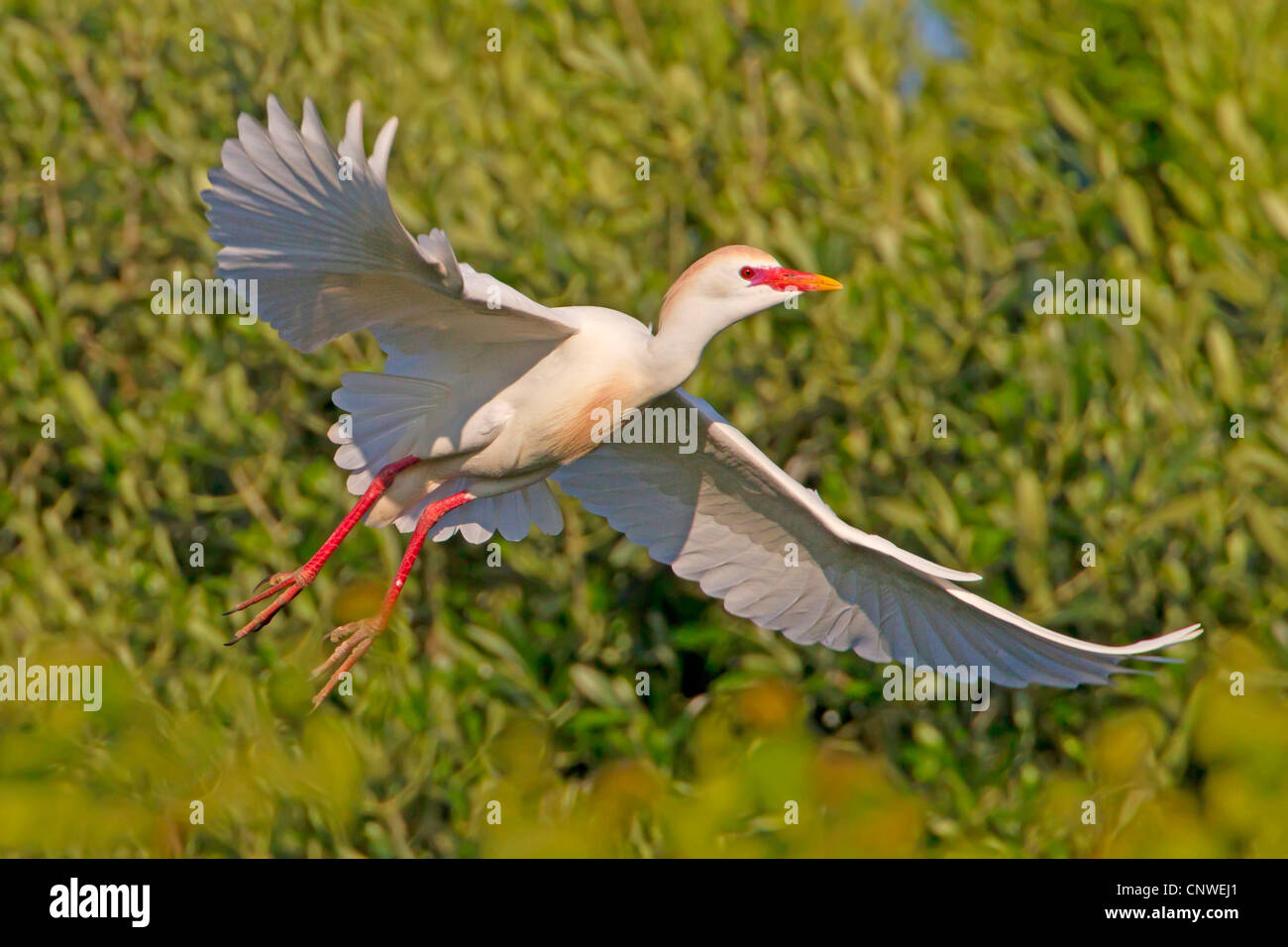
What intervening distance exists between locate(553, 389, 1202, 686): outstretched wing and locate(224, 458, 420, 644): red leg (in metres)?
0.88

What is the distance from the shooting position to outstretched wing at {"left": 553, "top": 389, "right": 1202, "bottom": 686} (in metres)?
5.42

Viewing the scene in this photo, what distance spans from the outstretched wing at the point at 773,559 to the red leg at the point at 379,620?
823mm

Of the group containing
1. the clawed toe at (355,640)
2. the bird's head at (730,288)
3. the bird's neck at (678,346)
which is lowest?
the clawed toe at (355,640)

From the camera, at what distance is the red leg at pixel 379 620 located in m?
4.59

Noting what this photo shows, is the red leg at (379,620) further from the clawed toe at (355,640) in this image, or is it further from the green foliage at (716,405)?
the green foliage at (716,405)

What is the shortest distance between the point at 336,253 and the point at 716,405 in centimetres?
350

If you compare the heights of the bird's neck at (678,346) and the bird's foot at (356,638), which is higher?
the bird's neck at (678,346)

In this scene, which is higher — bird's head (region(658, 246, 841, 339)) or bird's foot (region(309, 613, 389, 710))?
bird's head (region(658, 246, 841, 339))

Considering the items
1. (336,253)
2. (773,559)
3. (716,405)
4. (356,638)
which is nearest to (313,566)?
(356,638)

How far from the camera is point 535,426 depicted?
189 inches

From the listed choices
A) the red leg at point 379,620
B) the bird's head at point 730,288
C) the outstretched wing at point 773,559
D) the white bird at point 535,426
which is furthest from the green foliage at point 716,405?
the bird's head at point 730,288

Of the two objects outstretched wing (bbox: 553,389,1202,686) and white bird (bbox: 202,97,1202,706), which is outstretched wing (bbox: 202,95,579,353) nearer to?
white bird (bbox: 202,97,1202,706)

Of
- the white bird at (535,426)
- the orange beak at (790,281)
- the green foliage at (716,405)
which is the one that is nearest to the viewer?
the white bird at (535,426)

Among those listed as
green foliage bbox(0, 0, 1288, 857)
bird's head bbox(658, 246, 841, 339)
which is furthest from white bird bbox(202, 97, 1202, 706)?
green foliage bbox(0, 0, 1288, 857)
